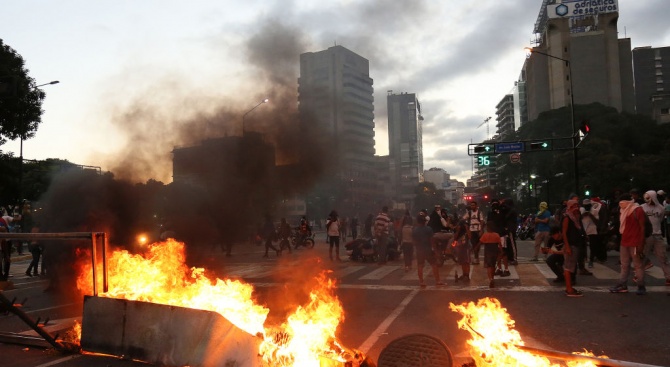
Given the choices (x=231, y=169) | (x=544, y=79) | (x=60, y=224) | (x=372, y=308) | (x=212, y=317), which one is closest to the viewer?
(x=212, y=317)

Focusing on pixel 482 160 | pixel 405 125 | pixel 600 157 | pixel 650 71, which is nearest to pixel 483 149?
pixel 482 160

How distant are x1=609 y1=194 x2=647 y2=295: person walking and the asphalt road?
26cm

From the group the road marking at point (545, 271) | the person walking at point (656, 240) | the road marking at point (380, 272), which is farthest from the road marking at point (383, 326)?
the person walking at point (656, 240)

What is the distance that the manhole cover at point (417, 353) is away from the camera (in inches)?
138

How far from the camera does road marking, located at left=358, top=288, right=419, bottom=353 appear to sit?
5.12 meters

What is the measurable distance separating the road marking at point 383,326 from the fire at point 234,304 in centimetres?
42

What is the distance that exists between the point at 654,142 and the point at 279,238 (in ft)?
137

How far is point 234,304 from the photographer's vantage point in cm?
484

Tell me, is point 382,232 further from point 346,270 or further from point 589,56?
point 589,56

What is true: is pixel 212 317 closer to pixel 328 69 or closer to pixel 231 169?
pixel 231 169

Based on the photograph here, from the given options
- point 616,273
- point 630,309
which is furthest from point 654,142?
point 630,309

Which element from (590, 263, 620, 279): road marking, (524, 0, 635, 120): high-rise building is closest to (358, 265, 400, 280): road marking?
(590, 263, 620, 279): road marking

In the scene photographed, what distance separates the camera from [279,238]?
17750 mm

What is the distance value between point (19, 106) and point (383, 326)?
27.1m
